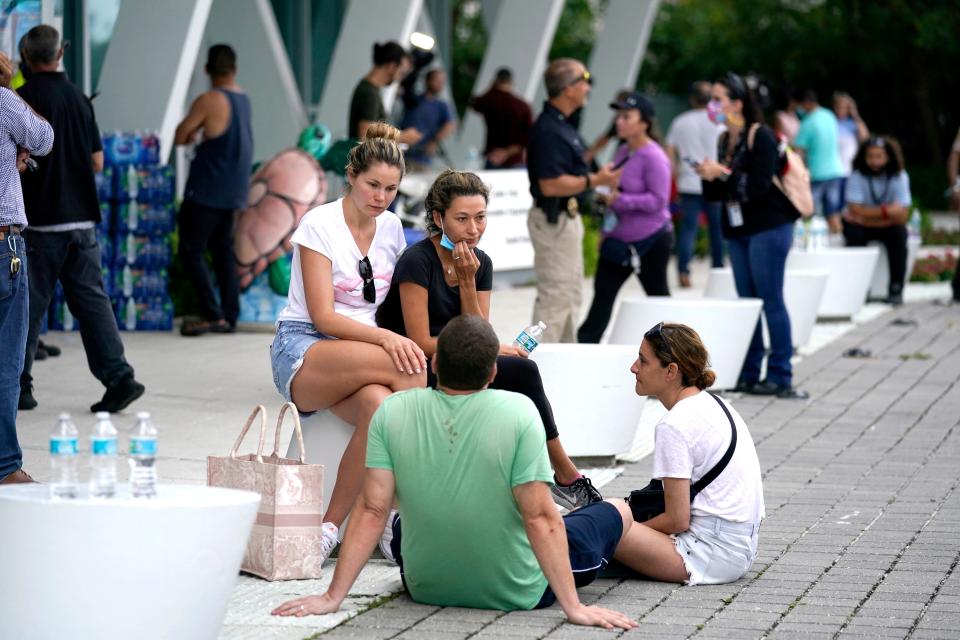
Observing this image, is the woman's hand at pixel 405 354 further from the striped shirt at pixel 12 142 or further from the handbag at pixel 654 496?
the striped shirt at pixel 12 142

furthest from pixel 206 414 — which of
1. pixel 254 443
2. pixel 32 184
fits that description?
pixel 32 184

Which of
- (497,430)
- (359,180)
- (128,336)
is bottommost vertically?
(128,336)

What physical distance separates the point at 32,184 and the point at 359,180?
2.55 meters

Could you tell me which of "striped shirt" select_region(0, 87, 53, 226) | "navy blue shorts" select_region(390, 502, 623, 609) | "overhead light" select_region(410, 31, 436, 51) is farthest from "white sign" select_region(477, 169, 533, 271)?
"navy blue shorts" select_region(390, 502, 623, 609)

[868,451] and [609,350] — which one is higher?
[609,350]

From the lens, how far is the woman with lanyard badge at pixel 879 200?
597 inches

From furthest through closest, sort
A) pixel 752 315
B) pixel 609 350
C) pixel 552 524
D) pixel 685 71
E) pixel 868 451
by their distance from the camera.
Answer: pixel 685 71
pixel 752 315
pixel 868 451
pixel 609 350
pixel 552 524

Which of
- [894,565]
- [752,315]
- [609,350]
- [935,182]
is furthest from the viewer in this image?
[935,182]

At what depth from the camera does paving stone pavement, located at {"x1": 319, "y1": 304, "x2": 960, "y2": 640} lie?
16.9 feet

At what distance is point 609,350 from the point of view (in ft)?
25.6

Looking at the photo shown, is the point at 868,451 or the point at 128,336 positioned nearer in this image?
the point at 868,451

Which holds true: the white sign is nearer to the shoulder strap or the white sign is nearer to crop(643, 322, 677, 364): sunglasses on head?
crop(643, 322, 677, 364): sunglasses on head

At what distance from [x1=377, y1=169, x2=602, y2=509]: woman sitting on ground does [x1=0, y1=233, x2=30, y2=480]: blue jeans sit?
55.0 inches

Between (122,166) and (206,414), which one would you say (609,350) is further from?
(122,166)
